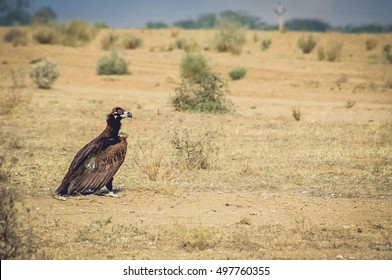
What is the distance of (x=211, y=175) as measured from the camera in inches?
537

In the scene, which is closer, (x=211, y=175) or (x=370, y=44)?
(x=211, y=175)

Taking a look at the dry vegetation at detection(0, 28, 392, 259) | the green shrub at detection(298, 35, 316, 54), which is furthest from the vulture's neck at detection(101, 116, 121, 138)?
the green shrub at detection(298, 35, 316, 54)

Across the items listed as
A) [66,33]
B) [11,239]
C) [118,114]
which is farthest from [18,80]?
[11,239]

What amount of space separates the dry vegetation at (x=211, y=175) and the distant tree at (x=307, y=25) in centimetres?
7149

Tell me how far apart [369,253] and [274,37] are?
4249cm

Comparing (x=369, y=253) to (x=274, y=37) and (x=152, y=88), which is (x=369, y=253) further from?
(x=274, y=37)

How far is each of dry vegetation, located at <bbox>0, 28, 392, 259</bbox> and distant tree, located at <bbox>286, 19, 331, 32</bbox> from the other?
2815 inches

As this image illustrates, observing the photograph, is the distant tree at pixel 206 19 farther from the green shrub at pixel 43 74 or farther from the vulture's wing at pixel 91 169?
the vulture's wing at pixel 91 169

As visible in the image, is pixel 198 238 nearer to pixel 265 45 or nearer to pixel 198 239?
pixel 198 239

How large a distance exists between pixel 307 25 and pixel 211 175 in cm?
9342

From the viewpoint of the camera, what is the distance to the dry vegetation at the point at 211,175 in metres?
9.35

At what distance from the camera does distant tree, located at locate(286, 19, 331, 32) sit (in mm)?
100062

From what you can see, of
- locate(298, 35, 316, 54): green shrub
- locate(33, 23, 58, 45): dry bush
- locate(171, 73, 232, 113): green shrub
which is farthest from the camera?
locate(33, 23, 58, 45): dry bush

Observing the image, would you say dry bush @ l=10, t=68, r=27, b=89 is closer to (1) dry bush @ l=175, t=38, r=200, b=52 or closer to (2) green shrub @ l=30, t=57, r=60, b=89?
(2) green shrub @ l=30, t=57, r=60, b=89
